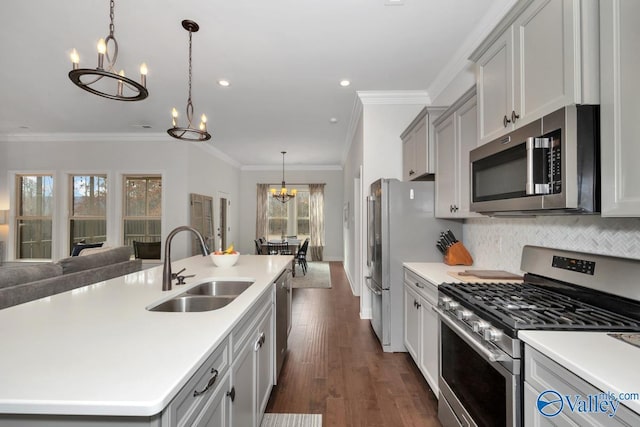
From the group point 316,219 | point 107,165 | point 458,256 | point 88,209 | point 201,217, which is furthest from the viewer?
point 316,219

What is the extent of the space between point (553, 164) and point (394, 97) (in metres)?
2.79

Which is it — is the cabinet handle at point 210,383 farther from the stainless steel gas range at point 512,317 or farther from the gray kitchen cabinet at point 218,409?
the stainless steel gas range at point 512,317

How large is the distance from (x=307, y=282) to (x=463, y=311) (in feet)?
15.4

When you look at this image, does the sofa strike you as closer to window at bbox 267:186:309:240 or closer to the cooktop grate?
the cooktop grate

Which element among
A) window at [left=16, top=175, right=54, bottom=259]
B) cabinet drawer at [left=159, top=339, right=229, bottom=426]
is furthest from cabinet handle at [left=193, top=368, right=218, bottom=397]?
window at [left=16, top=175, right=54, bottom=259]

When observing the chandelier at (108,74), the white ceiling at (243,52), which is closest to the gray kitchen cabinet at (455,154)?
the white ceiling at (243,52)

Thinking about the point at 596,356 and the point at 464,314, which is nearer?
the point at 596,356

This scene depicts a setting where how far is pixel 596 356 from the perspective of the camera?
0.90 metres

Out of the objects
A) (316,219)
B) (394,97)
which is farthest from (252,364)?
(316,219)

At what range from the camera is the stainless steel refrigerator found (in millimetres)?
2836

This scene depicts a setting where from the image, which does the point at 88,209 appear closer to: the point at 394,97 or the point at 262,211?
the point at 262,211

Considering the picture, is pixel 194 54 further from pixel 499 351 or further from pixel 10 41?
pixel 499 351

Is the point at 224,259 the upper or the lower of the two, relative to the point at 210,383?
upper

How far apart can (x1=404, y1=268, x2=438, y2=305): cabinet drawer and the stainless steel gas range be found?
0.28m
